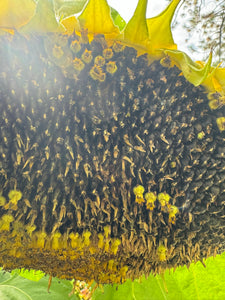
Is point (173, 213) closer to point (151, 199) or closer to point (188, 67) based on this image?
point (151, 199)

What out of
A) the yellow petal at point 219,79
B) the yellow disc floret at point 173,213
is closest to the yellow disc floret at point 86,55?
the yellow petal at point 219,79

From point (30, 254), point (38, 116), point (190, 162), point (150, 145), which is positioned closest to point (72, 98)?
point (38, 116)

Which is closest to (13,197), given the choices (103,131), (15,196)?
(15,196)

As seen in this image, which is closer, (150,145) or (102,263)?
(150,145)

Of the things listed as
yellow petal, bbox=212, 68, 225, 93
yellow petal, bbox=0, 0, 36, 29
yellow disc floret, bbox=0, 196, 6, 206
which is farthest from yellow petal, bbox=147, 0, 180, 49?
yellow disc floret, bbox=0, 196, 6, 206

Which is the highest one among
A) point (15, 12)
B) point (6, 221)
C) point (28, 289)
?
point (15, 12)

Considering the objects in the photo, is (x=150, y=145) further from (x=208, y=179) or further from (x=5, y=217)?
(x=5, y=217)

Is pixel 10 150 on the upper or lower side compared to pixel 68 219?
upper
